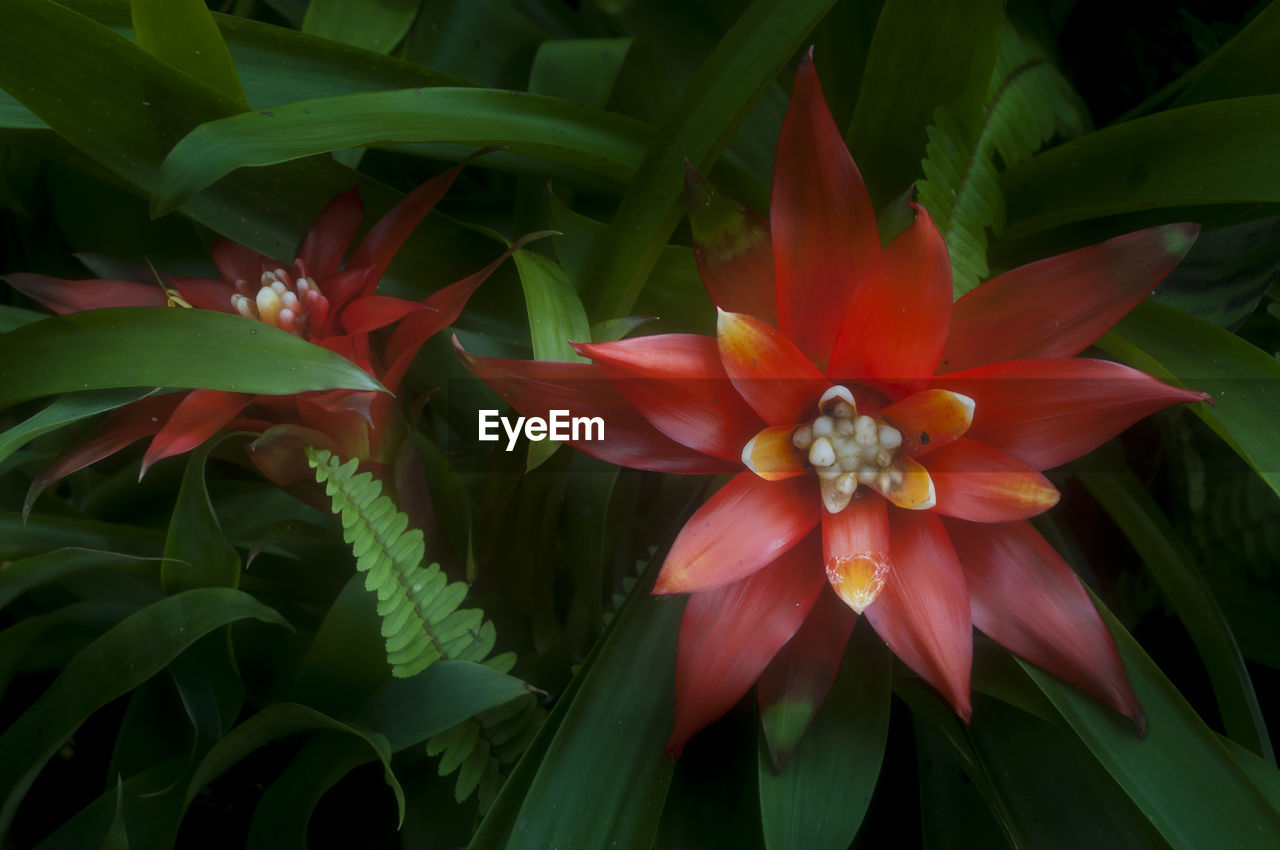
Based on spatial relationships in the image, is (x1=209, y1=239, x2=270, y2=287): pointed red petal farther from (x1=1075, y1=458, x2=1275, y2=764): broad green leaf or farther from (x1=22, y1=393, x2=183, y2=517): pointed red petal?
(x1=1075, y1=458, x2=1275, y2=764): broad green leaf

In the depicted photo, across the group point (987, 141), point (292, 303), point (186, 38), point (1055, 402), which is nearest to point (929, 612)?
point (1055, 402)

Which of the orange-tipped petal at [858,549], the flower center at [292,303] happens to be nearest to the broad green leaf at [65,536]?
the flower center at [292,303]

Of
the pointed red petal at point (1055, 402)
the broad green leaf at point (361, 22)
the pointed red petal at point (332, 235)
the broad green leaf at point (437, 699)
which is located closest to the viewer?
the pointed red petal at point (1055, 402)

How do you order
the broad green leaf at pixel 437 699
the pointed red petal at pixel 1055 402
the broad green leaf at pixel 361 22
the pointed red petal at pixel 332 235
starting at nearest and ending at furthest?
the pointed red petal at pixel 1055 402, the broad green leaf at pixel 437 699, the pointed red petal at pixel 332 235, the broad green leaf at pixel 361 22

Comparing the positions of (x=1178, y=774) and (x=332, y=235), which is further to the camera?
(x=332, y=235)

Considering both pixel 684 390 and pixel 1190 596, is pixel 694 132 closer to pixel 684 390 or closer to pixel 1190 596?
pixel 684 390

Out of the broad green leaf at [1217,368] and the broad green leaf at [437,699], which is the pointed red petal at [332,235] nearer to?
the broad green leaf at [437,699]
